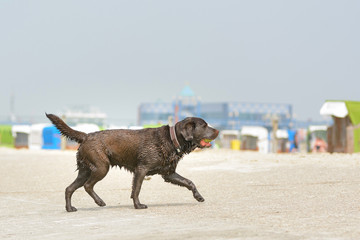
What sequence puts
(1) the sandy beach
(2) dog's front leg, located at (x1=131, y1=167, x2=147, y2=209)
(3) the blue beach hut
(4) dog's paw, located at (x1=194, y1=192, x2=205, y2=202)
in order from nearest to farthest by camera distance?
(1) the sandy beach → (2) dog's front leg, located at (x1=131, y1=167, x2=147, y2=209) → (4) dog's paw, located at (x1=194, y1=192, x2=205, y2=202) → (3) the blue beach hut

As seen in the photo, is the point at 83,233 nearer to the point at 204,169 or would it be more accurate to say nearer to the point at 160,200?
the point at 160,200

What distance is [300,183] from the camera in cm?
1366

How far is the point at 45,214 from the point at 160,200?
2.48 meters

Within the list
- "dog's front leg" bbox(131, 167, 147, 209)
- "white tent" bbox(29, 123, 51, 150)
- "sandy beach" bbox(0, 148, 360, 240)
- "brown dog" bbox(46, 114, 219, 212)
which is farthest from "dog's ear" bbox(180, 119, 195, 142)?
"white tent" bbox(29, 123, 51, 150)

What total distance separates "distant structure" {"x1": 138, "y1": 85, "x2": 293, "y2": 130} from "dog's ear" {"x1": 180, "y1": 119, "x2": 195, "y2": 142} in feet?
324

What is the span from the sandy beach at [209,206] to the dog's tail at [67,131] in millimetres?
1233

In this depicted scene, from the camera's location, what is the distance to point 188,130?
1005cm

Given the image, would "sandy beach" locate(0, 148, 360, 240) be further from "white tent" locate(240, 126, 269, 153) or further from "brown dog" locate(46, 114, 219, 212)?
"white tent" locate(240, 126, 269, 153)

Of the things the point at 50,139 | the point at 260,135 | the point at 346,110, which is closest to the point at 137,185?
the point at 346,110

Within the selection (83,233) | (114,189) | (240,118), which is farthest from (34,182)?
(240,118)

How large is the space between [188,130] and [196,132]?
0.15m

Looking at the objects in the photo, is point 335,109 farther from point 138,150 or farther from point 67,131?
point 67,131

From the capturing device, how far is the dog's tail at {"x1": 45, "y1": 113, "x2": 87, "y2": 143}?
1027 centimetres

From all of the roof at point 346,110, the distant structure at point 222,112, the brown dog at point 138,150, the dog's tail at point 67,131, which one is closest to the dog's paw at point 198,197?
the brown dog at point 138,150
